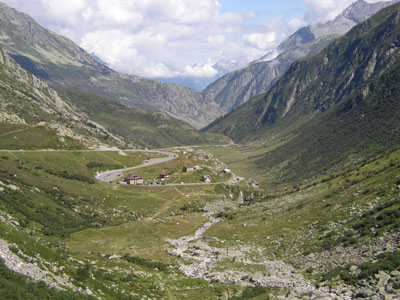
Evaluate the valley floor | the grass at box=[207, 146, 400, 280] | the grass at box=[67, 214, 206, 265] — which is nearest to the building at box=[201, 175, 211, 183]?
the valley floor

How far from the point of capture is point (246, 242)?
7638 centimetres

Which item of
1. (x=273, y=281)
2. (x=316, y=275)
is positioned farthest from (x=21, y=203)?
(x=316, y=275)

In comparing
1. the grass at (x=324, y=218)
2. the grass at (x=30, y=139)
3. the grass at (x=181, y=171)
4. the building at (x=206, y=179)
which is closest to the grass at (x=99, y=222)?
the building at (x=206, y=179)

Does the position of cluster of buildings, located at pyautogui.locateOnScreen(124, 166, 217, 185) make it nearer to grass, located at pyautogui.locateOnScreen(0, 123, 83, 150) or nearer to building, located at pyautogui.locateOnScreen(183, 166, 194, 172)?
building, located at pyautogui.locateOnScreen(183, 166, 194, 172)

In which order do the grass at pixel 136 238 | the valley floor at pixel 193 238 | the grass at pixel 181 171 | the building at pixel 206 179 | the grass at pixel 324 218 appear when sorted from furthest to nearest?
1. the building at pixel 206 179
2. the grass at pixel 181 171
3. the grass at pixel 136 238
4. the grass at pixel 324 218
5. the valley floor at pixel 193 238

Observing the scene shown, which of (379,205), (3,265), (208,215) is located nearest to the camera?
(3,265)

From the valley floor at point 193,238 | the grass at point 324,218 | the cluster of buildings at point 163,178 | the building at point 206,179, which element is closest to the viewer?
the valley floor at point 193,238

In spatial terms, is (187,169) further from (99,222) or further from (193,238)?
(193,238)

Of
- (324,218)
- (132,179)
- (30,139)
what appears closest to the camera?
(324,218)

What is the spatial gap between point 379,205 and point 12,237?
194 feet

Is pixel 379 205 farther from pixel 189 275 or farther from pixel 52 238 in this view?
pixel 52 238

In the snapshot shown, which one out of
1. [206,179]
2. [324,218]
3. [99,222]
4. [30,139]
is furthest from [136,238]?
[30,139]

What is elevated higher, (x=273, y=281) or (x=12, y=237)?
(x=273, y=281)

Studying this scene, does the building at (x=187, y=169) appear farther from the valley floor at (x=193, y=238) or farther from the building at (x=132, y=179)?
the valley floor at (x=193, y=238)
